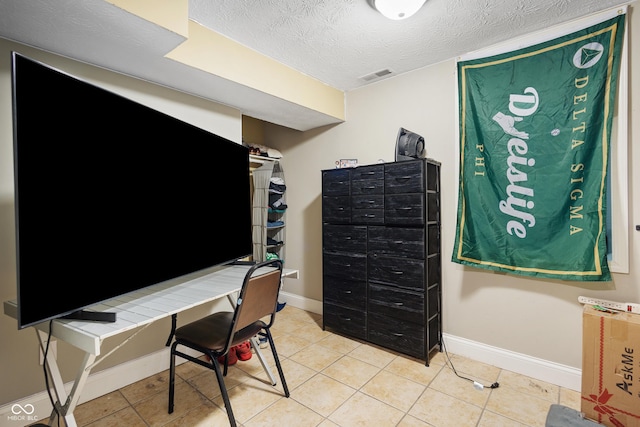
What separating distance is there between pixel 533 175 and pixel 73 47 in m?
3.10

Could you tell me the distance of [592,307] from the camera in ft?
6.20

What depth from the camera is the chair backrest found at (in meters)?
1.56

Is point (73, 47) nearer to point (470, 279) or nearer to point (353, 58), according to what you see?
point (353, 58)

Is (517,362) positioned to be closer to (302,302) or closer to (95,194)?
(302,302)

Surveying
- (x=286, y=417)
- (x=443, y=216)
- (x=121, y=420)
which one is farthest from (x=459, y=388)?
(x=121, y=420)

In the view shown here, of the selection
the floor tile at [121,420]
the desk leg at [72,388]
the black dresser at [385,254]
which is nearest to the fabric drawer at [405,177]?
the black dresser at [385,254]

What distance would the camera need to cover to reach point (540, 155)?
2156mm

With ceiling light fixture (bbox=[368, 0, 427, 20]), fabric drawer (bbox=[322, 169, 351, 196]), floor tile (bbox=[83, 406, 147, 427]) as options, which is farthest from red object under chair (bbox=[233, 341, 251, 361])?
ceiling light fixture (bbox=[368, 0, 427, 20])

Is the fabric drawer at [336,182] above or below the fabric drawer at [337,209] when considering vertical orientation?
above

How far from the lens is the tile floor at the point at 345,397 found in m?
1.81

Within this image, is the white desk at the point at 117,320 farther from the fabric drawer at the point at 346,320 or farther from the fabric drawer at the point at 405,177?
the fabric drawer at the point at 405,177

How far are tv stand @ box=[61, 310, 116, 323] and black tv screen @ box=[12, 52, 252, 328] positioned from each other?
0.06 metres

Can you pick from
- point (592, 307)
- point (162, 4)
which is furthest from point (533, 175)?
point (162, 4)

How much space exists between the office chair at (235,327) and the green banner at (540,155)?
167 cm
